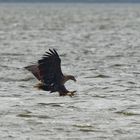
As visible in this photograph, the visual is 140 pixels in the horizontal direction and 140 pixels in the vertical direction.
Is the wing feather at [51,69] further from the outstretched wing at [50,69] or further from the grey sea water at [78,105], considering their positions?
the grey sea water at [78,105]

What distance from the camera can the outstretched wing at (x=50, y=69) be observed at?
1686 cm

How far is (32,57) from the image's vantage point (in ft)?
102

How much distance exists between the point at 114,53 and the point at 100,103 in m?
16.2

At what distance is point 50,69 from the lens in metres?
17.0

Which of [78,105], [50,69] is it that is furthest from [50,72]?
[78,105]

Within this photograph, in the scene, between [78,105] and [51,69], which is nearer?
[51,69]

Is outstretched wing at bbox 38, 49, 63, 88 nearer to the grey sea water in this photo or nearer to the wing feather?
the wing feather

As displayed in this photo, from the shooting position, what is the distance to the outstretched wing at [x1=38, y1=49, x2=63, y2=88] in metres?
16.9

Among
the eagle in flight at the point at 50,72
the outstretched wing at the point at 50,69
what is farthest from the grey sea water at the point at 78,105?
the outstretched wing at the point at 50,69

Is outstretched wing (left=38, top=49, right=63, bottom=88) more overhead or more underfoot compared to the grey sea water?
more overhead

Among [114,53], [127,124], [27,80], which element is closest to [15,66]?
[27,80]

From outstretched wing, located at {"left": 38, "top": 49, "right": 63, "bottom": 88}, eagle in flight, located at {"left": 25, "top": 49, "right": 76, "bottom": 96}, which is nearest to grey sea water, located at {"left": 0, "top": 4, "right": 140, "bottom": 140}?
eagle in flight, located at {"left": 25, "top": 49, "right": 76, "bottom": 96}

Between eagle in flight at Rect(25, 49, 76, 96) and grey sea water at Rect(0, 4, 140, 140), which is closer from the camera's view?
grey sea water at Rect(0, 4, 140, 140)

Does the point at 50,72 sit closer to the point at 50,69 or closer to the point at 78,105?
the point at 50,69
